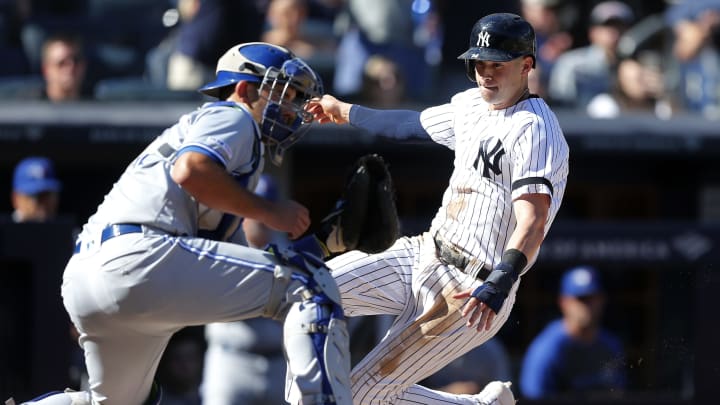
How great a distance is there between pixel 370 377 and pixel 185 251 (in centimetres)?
105

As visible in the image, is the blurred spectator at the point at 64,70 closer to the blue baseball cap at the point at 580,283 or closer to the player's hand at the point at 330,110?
the blue baseball cap at the point at 580,283

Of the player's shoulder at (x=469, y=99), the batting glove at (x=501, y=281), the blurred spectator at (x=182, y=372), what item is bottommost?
the blurred spectator at (x=182, y=372)

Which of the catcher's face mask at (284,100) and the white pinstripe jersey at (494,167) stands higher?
the catcher's face mask at (284,100)

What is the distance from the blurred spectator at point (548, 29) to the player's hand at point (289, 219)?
17.1 ft

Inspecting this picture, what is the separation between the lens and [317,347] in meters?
4.33

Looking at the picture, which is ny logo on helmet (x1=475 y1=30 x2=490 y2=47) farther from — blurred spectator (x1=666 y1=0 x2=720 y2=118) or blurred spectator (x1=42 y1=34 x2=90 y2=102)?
blurred spectator (x1=666 y1=0 x2=720 y2=118)

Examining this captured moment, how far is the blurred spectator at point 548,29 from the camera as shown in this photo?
31.8 feet

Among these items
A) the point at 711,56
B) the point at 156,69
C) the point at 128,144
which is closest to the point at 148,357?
the point at 128,144

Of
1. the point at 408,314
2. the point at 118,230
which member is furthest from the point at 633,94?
the point at 118,230

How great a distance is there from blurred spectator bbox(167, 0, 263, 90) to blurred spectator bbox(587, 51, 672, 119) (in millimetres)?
2273

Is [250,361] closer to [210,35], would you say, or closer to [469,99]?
[210,35]

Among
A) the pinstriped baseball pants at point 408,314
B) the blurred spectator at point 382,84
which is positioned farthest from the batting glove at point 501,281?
the blurred spectator at point 382,84

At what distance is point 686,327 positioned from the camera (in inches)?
319

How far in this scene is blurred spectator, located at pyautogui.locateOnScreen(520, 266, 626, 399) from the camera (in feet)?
25.1
